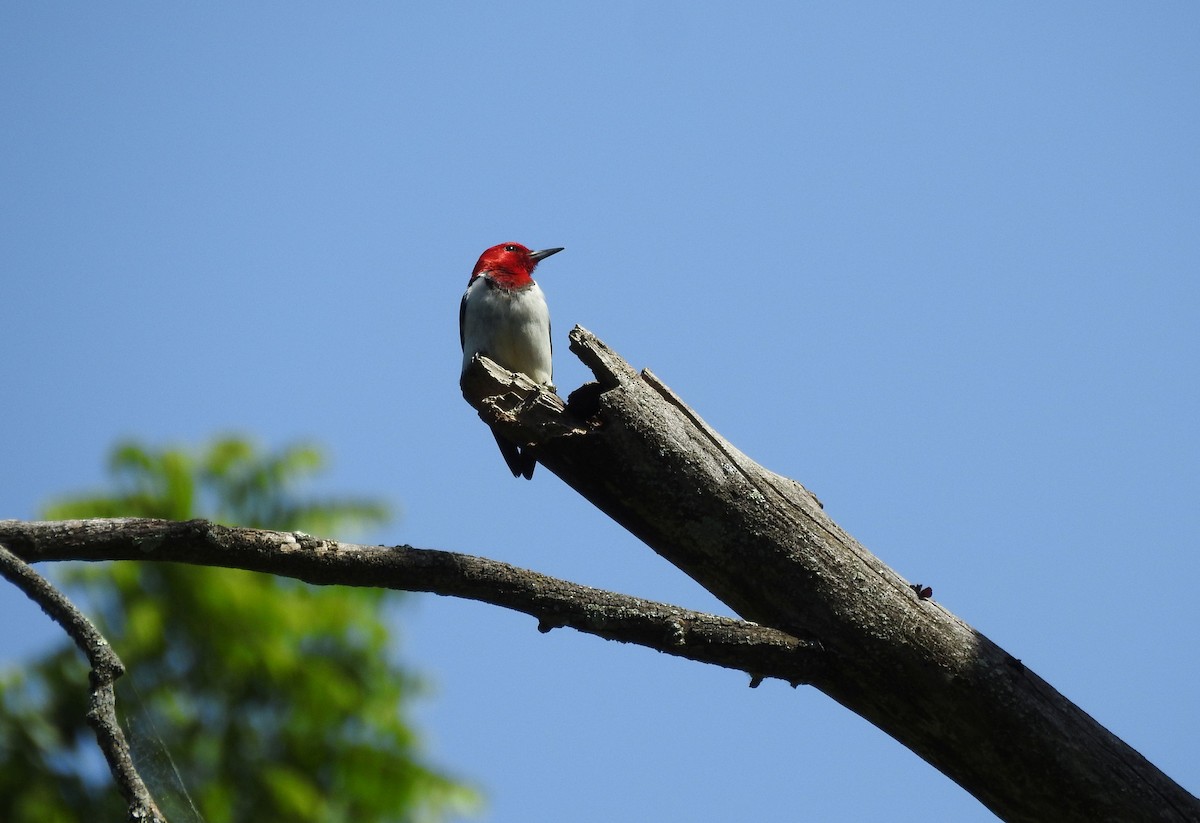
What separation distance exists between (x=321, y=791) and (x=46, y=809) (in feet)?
4.66

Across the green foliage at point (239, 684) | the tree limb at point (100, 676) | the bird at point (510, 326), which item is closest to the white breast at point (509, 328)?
the bird at point (510, 326)

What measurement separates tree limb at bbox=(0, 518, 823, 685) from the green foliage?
318 centimetres

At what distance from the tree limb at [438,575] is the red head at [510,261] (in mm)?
3716

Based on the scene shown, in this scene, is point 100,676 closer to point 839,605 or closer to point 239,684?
point 839,605

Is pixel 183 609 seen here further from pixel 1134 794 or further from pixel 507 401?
pixel 1134 794

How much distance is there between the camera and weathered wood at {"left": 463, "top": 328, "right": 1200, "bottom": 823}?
2.69 meters

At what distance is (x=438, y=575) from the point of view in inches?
98.7

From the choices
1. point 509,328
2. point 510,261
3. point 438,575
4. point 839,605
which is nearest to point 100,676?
point 438,575

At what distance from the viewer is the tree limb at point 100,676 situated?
191cm

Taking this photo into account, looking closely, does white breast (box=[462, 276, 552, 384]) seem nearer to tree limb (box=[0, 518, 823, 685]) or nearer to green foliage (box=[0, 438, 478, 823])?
green foliage (box=[0, 438, 478, 823])

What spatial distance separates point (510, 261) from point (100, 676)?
4804 millimetres

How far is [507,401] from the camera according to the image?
A: 327cm

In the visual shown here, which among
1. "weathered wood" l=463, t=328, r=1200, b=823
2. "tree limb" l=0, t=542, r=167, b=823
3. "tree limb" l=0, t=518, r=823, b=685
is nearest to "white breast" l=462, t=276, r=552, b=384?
"weathered wood" l=463, t=328, r=1200, b=823

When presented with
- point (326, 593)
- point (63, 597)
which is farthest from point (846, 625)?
point (326, 593)
